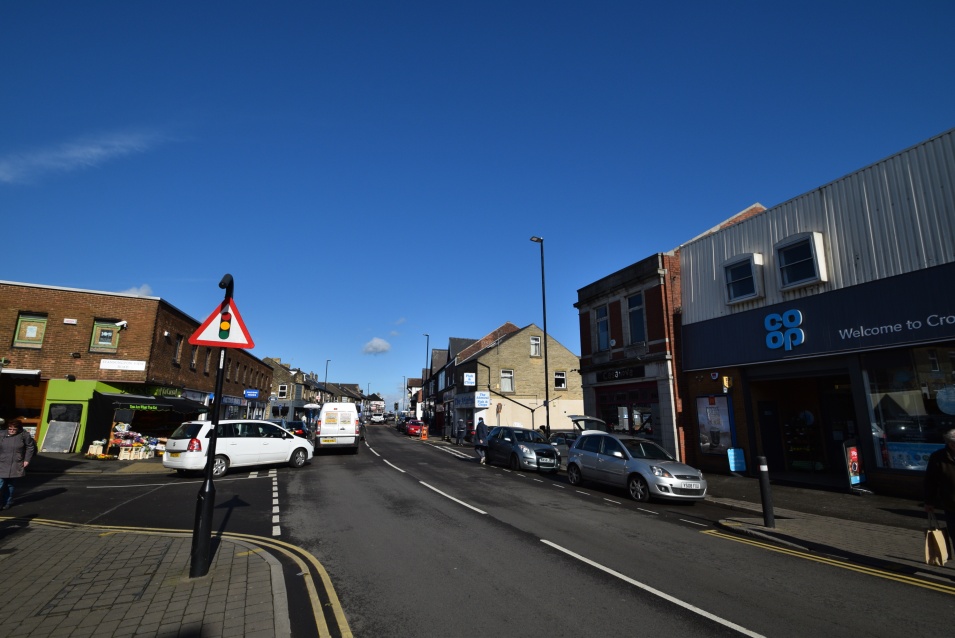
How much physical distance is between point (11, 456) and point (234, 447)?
7023mm

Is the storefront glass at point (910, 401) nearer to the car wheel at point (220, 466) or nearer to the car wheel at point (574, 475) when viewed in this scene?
the car wheel at point (574, 475)

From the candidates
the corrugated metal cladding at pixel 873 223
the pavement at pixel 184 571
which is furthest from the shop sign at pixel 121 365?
the corrugated metal cladding at pixel 873 223

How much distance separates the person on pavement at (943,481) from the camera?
598 cm

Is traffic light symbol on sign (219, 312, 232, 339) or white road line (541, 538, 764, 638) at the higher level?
traffic light symbol on sign (219, 312, 232, 339)

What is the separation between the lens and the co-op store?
1202cm

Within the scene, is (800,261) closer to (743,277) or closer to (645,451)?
(743,277)

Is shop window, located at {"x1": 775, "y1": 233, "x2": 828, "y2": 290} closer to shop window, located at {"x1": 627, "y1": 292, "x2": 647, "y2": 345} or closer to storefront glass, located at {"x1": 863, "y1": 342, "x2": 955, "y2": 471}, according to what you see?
storefront glass, located at {"x1": 863, "y1": 342, "x2": 955, "y2": 471}

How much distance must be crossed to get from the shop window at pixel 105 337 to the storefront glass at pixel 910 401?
28.0m

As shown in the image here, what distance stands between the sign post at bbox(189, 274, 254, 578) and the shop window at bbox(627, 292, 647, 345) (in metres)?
17.4

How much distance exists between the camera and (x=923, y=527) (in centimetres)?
930

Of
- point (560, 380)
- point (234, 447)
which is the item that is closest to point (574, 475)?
point (234, 447)

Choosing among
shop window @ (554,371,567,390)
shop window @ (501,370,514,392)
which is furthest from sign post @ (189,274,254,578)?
shop window @ (554,371,567,390)

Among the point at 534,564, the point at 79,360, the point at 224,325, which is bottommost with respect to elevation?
the point at 534,564

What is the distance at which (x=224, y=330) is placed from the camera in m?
6.71
